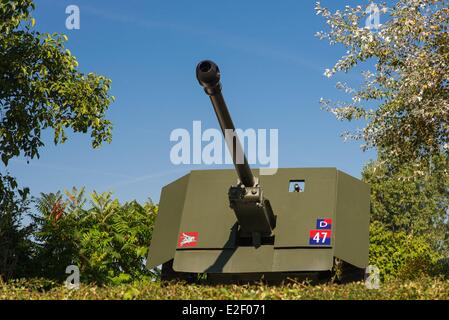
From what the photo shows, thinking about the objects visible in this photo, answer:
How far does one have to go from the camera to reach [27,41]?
1324 centimetres

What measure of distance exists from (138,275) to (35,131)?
4.33m

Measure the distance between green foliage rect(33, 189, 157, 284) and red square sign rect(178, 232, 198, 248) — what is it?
4.02 m

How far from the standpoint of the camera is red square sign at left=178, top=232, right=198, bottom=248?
11.2 meters

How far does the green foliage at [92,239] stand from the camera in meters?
15.1

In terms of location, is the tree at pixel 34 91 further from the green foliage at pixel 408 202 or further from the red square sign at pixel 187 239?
the green foliage at pixel 408 202

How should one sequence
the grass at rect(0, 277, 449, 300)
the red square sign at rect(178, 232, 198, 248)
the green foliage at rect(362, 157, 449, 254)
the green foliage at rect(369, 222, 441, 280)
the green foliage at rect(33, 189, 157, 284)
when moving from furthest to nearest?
the green foliage at rect(362, 157, 449, 254) → the green foliage at rect(369, 222, 441, 280) → the green foliage at rect(33, 189, 157, 284) → the red square sign at rect(178, 232, 198, 248) → the grass at rect(0, 277, 449, 300)

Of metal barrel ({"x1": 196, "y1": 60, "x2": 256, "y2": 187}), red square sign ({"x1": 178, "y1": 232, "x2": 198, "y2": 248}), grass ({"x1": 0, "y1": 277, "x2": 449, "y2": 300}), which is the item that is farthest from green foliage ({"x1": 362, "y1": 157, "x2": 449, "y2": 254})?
grass ({"x1": 0, "y1": 277, "x2": 449, "y2": 300})

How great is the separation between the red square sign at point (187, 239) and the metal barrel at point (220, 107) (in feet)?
5.05

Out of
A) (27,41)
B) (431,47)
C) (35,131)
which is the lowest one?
(35,131)

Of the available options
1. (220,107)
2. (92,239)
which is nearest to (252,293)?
(220,107)

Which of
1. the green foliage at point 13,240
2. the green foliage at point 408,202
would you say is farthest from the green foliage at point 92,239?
the green foliage at point 408,202

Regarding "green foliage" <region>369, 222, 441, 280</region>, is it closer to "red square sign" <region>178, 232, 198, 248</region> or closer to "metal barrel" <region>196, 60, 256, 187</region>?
"red square sign" <region>178, 232, 198, 248</region>
